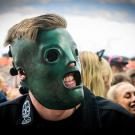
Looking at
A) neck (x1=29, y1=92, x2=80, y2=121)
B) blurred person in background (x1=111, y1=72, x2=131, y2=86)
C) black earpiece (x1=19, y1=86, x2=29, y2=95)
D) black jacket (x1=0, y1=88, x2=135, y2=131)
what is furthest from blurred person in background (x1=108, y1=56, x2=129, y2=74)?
black earpiece (x1=19, y1=86, x2=29, y2=95)

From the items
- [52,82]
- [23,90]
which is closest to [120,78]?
[52,82]

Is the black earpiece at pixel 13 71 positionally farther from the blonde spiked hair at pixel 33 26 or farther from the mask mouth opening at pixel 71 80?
the mask mouth opening at pixel 71 80

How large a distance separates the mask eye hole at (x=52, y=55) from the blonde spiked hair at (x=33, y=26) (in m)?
0.12

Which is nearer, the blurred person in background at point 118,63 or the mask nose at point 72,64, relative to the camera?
the mask nose at point 72,64

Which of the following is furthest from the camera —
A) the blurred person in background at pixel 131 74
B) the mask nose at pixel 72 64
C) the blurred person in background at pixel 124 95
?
the blurred person in background at pixel 131 74

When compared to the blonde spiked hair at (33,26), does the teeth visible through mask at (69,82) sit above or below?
below

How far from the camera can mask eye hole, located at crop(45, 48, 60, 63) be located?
2068 millimetres

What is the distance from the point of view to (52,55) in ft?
6.82

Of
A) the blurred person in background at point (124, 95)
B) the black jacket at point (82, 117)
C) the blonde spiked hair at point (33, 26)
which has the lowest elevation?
Result: the black jacket at point (82, 117)

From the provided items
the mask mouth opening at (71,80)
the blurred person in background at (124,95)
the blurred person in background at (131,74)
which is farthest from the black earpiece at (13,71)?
the blurred person in background at (131,74)

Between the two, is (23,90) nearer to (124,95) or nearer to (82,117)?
(82,117)

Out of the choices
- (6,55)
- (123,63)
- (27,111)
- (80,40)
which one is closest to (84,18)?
(80,40)

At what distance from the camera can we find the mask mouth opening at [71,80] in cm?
208

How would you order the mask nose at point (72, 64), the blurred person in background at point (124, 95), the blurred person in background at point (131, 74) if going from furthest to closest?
the blurred person in background at point (131, 74) < the blurred person in background at point (124, 95) < the mask nose at point (72, 64)
